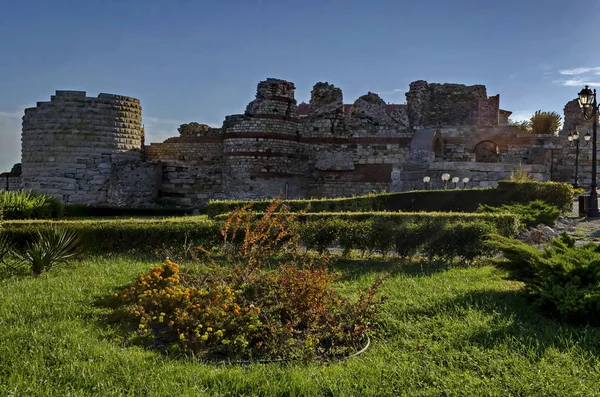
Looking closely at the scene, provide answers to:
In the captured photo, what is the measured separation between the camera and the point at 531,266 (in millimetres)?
6770

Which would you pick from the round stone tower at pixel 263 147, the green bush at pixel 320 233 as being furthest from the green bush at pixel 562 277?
the round stone tower at pixel 263 147

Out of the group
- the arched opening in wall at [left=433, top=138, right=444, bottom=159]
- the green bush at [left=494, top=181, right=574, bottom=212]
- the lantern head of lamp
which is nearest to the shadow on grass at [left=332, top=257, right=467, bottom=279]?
the green bush at [left=494, top=181, right=574, bottom=212]

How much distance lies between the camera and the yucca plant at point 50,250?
8133 mm

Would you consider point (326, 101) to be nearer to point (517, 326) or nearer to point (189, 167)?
point (189, 167)

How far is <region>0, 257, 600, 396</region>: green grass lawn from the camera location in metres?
4.35

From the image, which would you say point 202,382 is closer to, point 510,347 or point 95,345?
point 95,345

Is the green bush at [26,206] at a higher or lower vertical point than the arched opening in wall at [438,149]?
lower

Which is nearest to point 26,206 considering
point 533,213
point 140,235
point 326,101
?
point 140,235

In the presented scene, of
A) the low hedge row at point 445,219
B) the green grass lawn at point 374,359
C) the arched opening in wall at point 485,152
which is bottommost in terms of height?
the green grass lawn at point 374,359

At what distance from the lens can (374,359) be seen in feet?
16.2

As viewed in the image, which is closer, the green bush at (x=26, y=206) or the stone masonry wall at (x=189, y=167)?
the green bush at (x=26, y=206)

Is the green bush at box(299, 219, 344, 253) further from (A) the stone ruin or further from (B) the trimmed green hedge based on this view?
(B) the trimmed green hedge

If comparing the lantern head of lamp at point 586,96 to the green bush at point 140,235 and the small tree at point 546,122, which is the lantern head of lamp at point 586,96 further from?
the small tree at point 546,122

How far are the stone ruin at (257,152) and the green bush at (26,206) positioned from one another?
4521mm
